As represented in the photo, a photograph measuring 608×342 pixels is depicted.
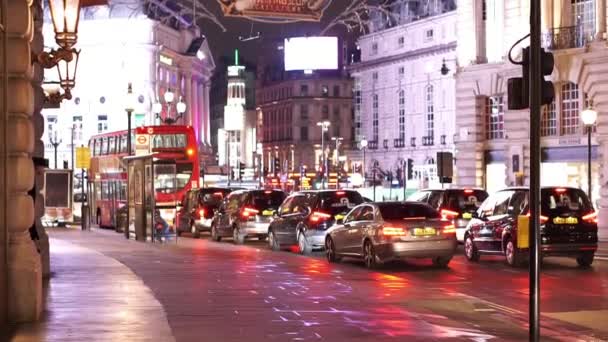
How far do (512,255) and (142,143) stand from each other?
83.1 ft

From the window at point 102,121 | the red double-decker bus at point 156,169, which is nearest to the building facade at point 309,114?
the window at point 102,121

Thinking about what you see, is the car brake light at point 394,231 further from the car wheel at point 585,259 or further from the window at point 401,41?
the window at point 401,41

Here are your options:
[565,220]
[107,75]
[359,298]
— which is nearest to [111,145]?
[565,220]

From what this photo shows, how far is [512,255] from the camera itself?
91.9ft

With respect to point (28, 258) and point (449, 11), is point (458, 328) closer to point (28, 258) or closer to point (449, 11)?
point (28, 258)

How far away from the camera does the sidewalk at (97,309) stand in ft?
45.8

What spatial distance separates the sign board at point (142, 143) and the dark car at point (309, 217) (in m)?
15.0

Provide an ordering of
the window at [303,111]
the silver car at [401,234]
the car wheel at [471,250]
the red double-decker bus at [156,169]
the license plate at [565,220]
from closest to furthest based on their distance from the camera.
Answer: the silver car at [401,234]
the license plate at [565,220]
the car wheel at [471,250]
the red double-decker bus at [156,169]
the window at [303,111]

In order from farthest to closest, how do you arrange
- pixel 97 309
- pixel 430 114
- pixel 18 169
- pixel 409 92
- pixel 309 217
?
pixel 409 92, pixel 430 114, pixel 309 217, pixel 97 309, pixel 18 169

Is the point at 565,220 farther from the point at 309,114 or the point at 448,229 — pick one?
the point at 309,114

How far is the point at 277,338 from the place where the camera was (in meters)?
14.2

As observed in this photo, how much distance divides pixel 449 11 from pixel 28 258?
113 metres

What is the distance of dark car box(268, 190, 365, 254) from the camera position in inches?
1330

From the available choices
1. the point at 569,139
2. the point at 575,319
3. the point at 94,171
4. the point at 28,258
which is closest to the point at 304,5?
the point at 575,319
